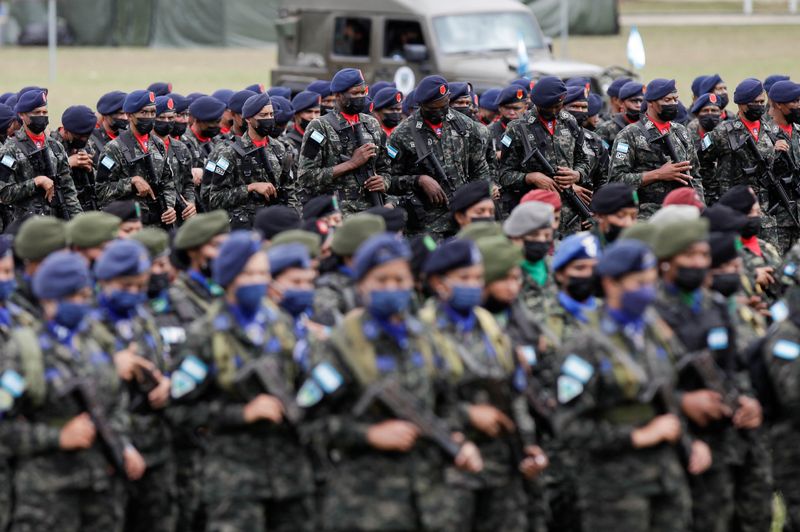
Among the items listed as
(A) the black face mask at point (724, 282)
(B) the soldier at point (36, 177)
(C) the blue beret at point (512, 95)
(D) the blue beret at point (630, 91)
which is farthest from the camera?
(D) the blue beret at point (630, 91)

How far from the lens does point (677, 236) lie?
745cm

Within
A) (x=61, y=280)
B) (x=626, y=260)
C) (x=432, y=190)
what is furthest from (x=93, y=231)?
(x=432, y=190)

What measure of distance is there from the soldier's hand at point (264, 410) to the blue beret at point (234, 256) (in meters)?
0.57

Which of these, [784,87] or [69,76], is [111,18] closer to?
[69,76]

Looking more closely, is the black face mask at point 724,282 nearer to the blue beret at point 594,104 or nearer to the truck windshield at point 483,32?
the blue beret at point 594,104

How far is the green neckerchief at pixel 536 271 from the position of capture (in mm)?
8898

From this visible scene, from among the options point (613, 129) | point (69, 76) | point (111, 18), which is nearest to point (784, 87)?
point (613, 129)

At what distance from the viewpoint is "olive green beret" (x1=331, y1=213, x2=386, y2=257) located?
26.8 ft

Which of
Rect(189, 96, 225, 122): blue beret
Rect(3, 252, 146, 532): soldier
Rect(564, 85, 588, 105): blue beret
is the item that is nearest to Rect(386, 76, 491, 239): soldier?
Rect(564, 85, 588, 105): blue beret

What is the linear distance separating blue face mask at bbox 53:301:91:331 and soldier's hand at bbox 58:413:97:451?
1.37ft

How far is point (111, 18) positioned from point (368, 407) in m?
37.1

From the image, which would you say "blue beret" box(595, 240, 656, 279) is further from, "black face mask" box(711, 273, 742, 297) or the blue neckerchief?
"black face mask" box(711, 273, 742, 297)

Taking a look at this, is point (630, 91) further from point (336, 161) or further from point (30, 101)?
point (30, 101)

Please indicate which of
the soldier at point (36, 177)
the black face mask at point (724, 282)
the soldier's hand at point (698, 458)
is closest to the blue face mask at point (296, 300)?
the soldier's hand at point (698, 458)
